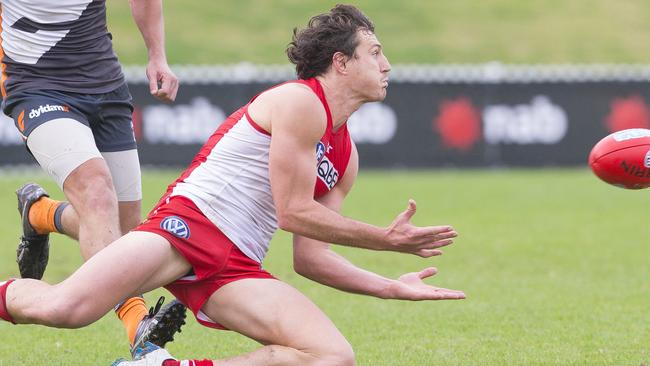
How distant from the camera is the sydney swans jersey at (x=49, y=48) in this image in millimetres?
5922

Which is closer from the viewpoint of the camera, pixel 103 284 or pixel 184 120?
pixel 103 284

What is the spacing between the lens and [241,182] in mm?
4961

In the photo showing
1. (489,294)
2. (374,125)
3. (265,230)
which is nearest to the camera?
(265,230)

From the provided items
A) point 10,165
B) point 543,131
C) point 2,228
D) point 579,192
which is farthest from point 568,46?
point 2,228

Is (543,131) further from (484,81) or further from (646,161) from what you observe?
(646,161)

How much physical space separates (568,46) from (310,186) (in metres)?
21.8

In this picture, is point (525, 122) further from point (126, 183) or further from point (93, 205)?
point (93, 205)

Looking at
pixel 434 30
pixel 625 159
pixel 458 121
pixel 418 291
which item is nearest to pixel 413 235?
pixel 418 291

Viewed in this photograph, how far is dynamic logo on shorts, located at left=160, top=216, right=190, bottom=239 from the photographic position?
479cm

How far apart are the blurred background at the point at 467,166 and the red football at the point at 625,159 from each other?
0.88 m

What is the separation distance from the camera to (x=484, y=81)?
1823 cm

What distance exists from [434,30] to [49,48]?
20.6 m

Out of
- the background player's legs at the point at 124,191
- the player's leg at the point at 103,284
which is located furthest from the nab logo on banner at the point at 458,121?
the player's leg at the point at 103,284

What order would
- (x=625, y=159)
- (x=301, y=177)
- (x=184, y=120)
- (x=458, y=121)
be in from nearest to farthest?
(x=301, y=177)
(x=625, y=159)
(x=184, y=120)
(x=458, y=121)
